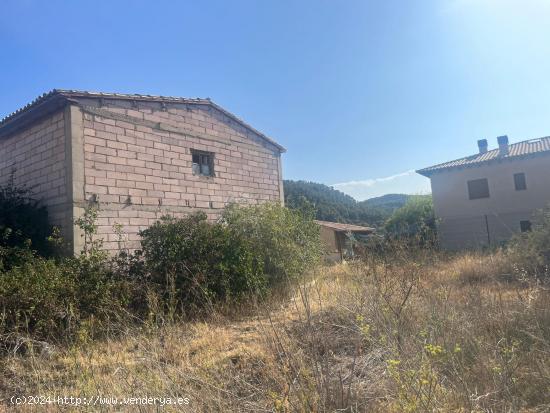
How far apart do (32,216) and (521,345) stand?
8.70 m

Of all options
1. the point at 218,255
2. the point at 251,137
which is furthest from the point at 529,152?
the point at 218,255

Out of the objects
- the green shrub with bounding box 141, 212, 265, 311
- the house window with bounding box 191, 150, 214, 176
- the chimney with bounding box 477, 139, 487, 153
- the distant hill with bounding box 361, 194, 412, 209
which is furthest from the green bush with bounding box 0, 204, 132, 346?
the distant hill with bounding box 361, 194, 412, 209

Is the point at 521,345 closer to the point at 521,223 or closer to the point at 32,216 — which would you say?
the point at 32,216

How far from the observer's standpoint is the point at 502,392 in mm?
3084

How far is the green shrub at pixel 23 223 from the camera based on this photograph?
743 centimetres

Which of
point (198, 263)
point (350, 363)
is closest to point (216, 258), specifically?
point (198, 263)

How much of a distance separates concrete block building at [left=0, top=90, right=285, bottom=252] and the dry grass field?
12.5ft

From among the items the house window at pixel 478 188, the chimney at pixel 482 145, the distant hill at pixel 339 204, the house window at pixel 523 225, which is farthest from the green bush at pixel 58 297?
the chimney at pixel 482 145

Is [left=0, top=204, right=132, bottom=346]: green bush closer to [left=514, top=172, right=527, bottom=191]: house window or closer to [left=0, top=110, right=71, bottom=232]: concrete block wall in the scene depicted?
[left=0, top=110, right=71, bottom=232]: concrete block wall

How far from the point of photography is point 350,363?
3.87 meters

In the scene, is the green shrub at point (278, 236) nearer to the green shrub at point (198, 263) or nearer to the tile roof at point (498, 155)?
the green shrub at point (198, 263)

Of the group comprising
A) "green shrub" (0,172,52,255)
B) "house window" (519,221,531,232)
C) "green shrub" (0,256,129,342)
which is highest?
"green shrub" (0,172,52,255)

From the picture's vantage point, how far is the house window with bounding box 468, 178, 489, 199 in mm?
23094

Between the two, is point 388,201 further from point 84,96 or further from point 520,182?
point 84,96
